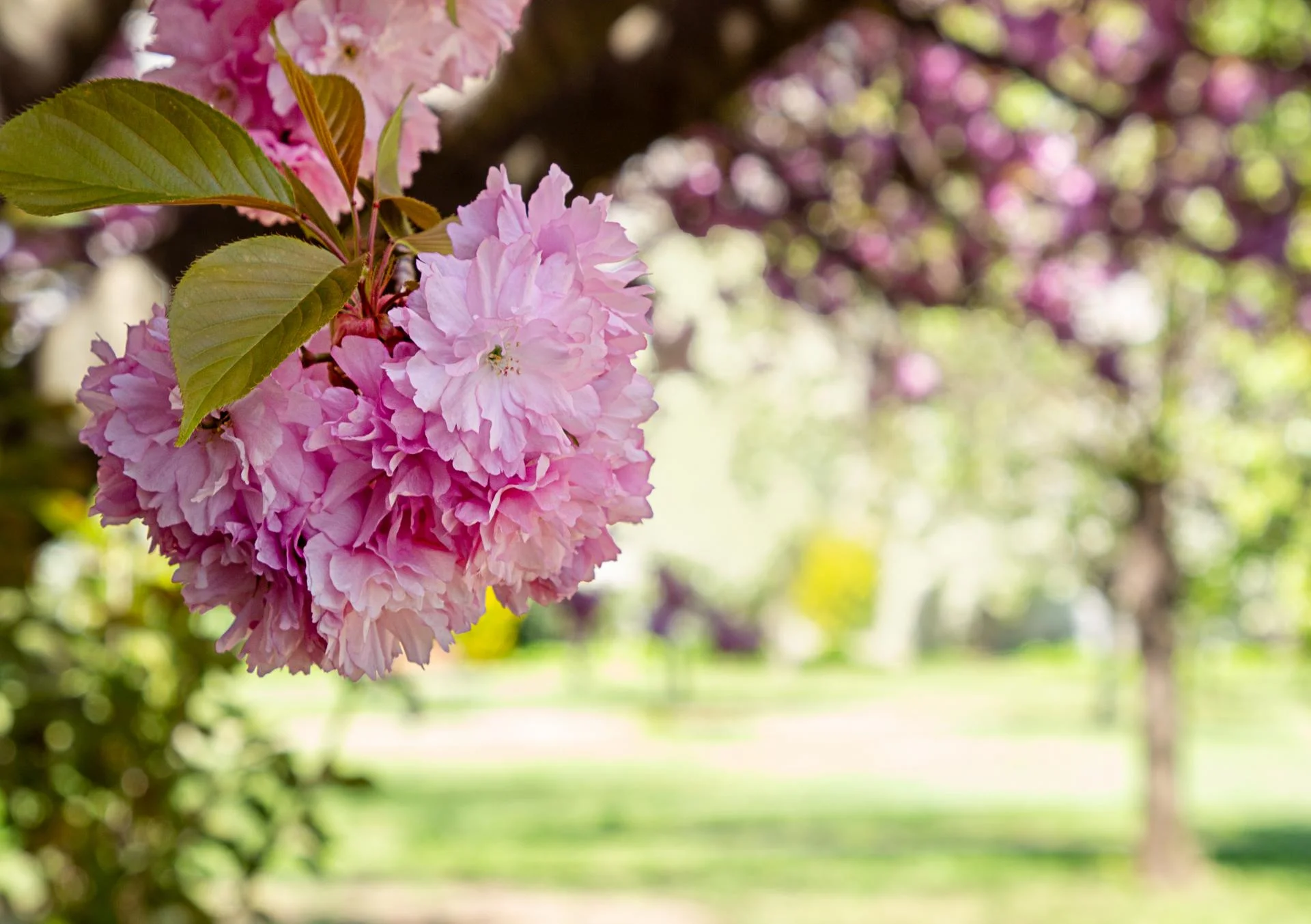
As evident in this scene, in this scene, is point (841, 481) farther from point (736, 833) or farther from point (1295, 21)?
point (1295, 21)

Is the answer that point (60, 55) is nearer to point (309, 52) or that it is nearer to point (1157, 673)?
point (309, 52)

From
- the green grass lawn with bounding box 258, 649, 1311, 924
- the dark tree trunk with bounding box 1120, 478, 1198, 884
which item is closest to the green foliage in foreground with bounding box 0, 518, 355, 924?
the green grass lawn with bounding box 258, 649, 1311, 924

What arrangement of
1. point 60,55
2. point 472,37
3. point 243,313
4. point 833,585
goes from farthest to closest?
1. point 833,585
2. point 60,55
3. point 472,37
4. point 243,313

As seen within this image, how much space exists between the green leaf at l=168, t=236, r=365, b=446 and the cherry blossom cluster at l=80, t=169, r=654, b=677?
30 millimetres

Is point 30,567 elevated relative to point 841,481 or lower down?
lower down

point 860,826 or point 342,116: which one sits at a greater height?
point 342,116

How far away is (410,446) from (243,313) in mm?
75

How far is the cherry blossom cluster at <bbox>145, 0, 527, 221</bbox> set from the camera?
0.68 metres

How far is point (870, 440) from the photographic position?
1630 centimetres

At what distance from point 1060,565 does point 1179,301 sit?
9.80 m

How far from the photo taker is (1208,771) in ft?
34.2

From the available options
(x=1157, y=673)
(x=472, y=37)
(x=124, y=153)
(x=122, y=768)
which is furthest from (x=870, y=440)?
(x=124, y=153)

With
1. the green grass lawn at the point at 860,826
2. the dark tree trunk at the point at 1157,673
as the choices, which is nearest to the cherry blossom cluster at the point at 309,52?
the green grass lawn at the point at 860,826

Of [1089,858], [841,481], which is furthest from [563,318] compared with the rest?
[841,481]
